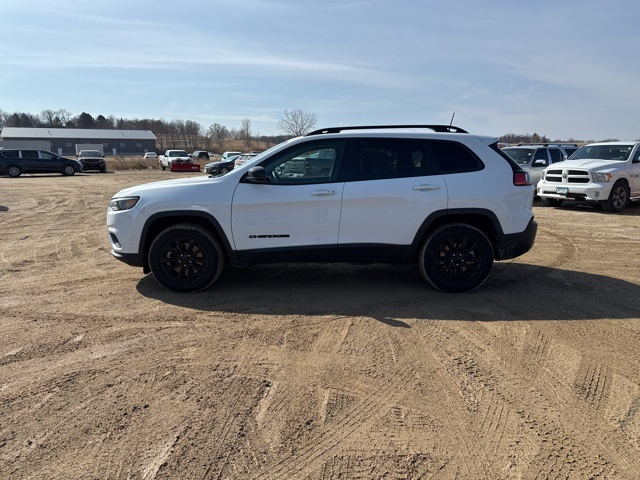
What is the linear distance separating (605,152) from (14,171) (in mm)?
30737

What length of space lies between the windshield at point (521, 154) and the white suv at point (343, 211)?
1137 centimetres

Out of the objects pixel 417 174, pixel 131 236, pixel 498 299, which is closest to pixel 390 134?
pixel 417 174

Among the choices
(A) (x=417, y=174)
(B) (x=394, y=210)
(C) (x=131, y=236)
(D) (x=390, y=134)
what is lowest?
(C) (x=131, y=236)

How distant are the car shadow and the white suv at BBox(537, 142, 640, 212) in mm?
7170

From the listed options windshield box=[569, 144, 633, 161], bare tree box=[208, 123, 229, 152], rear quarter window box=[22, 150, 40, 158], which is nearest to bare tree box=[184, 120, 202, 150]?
bare tree box=[208, 123, 229, 152]

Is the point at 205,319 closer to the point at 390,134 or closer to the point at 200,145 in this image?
the point at 390,134

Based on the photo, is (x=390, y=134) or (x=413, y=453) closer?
(x=413, y=453)

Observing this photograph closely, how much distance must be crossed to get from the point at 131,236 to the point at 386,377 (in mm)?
3437

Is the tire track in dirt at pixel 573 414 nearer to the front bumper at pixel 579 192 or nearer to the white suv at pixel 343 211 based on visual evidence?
the white suv at pixel 343 211

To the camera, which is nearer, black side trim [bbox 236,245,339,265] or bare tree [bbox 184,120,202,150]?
black side trim [bbox 236,245,339,265]

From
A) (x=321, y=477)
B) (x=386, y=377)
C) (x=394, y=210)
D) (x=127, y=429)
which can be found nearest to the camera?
(x=321, y=477)

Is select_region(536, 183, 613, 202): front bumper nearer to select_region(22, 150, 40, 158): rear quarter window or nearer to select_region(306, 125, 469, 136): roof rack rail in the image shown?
select_region(306, 125, 469, 136): roof rack rail

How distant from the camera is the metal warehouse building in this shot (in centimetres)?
9144

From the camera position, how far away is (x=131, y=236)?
5.28 metres
